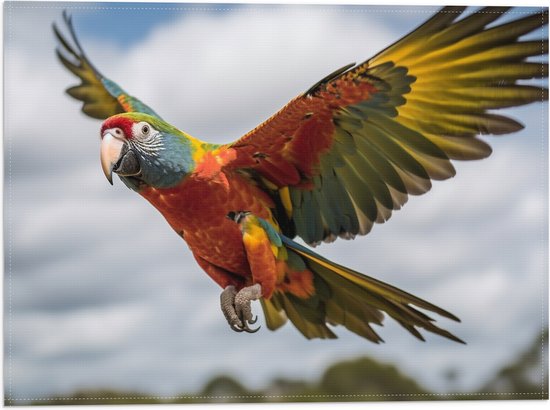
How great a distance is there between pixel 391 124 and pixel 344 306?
0.86 m

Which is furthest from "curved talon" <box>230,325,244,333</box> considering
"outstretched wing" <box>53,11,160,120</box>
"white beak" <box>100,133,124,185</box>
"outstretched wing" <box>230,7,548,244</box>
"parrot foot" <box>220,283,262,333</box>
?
"outstretched wing" <box>53,11,160,120</box>

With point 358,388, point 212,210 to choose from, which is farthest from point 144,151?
point 358,388

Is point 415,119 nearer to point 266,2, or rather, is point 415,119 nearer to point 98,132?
point 266,2

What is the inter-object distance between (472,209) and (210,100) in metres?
1.26

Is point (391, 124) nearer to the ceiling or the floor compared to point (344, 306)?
nearer to the ceiling

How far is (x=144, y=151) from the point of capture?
124 inches

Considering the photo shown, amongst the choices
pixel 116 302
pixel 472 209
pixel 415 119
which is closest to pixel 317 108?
pixel 415 119

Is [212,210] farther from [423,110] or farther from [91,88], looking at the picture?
[423,110]

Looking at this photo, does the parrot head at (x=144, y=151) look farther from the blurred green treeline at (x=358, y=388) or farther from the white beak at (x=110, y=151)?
the blurred green treeline at (x=358, y=388)

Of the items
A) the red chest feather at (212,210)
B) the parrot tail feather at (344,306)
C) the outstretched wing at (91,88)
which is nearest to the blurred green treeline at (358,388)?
the parrot tail feather at (344,306)

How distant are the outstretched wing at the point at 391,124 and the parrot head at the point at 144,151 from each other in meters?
0.24

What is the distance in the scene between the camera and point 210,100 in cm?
342

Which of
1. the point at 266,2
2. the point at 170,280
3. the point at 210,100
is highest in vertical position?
the point at 266,2

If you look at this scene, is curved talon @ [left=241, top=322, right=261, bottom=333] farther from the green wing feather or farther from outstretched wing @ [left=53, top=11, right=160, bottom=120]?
outstretched wing @ [left=53, top=11, right=160, bottom=120]
